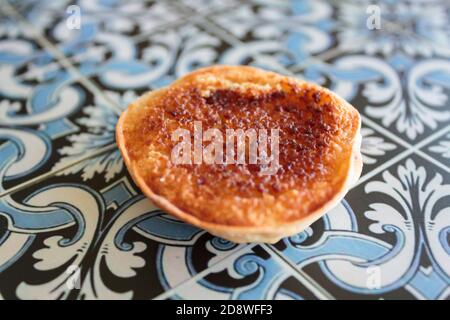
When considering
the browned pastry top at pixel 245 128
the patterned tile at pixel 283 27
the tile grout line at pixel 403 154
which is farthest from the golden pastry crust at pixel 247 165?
the patterned tile at pixel 283 27

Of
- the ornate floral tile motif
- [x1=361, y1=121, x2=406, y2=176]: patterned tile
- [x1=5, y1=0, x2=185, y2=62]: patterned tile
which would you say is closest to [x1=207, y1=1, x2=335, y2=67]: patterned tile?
the ornate floral tile motif

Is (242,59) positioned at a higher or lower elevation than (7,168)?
higher

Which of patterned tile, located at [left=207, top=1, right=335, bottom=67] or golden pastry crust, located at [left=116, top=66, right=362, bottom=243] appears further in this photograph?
patterned tile, located at [left=207, top=1, right=335, bottom=67]

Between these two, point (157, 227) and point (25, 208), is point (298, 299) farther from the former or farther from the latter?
point (25, 208)

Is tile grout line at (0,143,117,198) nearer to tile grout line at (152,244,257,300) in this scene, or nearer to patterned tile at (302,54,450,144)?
tile grout line at (152,244,257,300)

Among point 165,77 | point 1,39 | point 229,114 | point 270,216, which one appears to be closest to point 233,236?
point 270,216

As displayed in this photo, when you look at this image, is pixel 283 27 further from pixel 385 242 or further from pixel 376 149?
pixel 385 242
